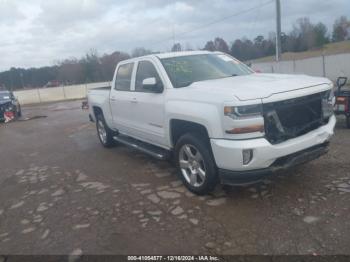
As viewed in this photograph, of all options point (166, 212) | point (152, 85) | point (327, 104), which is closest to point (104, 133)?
point (152, 85)

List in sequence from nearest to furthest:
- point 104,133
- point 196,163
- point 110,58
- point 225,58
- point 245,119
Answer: point 245,119 < point 196,163 < point 225,58 < point 104,133 < point 110,58

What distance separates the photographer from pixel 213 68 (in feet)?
18.7

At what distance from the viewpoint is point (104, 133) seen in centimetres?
838

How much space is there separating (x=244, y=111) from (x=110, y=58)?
6226 cm

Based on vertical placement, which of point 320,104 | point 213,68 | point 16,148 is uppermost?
point 213,68

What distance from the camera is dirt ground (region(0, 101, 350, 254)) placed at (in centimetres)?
364

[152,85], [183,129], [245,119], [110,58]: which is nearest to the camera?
[245,119]

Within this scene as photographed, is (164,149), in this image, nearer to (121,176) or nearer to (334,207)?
(121,176)

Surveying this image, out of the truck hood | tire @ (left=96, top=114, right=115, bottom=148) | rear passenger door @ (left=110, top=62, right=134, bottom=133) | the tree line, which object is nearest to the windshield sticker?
the truck hood

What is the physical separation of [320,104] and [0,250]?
4.13m

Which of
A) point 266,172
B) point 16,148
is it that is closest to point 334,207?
point 266,172

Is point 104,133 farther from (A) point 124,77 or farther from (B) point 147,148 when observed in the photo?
(B) point 147,148

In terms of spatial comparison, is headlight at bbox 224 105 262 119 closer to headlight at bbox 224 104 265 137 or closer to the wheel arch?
headlight at bbox 224 104 265 137

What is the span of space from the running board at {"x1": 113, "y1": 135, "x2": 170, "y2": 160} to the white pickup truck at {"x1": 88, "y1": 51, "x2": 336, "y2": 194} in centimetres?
2
